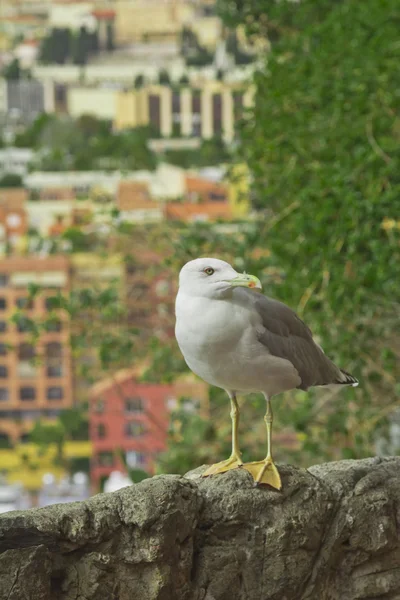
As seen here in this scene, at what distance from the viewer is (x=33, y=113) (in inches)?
2810

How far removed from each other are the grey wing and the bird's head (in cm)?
12

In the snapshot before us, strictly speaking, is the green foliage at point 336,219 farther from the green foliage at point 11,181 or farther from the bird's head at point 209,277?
the green foliage at point 11,181

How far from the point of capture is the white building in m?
56.2

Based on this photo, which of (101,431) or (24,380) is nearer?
(101,431)

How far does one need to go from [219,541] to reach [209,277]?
0.49 m

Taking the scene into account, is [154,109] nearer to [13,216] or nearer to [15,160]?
[15,160]

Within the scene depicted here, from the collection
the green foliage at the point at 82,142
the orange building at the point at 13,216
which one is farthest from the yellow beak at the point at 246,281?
the green foliage at the point at 82,142

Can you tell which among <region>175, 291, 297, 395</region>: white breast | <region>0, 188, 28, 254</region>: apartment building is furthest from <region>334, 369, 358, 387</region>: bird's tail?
<region>0, 188, 28, 254</region>: apartment building

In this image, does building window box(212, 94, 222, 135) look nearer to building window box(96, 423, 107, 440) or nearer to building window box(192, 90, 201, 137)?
building window box(192, 90, 201, 137)

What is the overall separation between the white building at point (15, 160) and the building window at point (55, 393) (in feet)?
47.7

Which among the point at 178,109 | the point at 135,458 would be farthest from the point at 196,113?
the point at 135,458

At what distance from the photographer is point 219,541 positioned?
2.64 meters

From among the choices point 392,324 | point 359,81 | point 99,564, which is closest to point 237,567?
point 99,564

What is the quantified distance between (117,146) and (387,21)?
4876 cm
